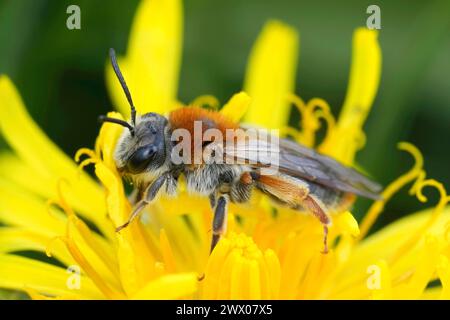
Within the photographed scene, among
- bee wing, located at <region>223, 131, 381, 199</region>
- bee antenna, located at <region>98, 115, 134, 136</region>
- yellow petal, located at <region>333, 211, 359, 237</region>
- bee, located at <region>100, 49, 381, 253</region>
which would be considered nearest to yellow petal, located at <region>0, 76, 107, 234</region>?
bee, located at <region>100, 49, 381, 253</region>

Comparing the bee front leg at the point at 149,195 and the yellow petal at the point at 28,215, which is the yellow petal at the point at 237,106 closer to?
the bee front leg at the point at 149,195

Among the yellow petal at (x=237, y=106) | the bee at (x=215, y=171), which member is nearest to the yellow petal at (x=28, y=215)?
the bee at (x=215, y=171)

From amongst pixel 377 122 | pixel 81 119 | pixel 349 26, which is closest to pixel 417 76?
pixel 377 122

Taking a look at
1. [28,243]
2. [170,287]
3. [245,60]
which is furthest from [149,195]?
[245,60]

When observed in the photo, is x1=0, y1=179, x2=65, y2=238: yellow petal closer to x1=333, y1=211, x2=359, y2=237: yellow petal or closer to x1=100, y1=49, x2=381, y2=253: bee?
x1=100, y1=49, x2=381, y2=253: bee

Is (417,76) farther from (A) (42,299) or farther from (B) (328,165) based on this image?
(A) (42,299)
